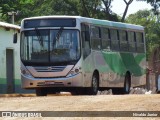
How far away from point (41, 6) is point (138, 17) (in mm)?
38043

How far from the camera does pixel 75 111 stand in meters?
13.5

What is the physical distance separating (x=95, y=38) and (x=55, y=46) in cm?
226

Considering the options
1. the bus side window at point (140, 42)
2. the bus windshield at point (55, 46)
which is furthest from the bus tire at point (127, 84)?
the bus windshield at point (55, 46)

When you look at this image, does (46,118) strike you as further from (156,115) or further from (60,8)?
(60,8)

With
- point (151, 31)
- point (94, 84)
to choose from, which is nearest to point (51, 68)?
point (94, 84)

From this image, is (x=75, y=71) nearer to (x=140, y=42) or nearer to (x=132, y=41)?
(x=132, y=41)

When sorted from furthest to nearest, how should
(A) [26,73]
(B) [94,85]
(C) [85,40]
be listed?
1. (B) [94,85]
2. (C) [85,40]
3. (A) [26,73]

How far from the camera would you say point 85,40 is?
898 inches

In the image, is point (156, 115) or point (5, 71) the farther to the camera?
point (5, 71)

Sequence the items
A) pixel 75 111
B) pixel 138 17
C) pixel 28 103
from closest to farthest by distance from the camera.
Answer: pixel 75 111 → pixel 28 103 → pixel 138 17

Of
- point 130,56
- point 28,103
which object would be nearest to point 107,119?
point 28,103

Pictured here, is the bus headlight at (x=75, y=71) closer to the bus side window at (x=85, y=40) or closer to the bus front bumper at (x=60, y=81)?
the bus front bumper at (x=60, y=81)

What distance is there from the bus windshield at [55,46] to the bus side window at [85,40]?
416 mm

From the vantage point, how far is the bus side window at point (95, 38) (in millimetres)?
23644
